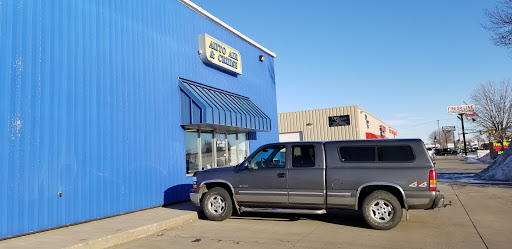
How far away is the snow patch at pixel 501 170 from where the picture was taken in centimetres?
1642

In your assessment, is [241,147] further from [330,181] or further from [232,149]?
[330,181]

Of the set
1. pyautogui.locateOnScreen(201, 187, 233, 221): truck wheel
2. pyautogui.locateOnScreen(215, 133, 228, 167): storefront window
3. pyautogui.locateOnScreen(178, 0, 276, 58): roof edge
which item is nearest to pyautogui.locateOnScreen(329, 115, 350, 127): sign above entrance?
pyautogui.locateOnScreen(178, 0, 276, 58): roof edge

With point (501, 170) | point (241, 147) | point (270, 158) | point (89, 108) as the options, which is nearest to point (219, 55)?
point (241, 147)

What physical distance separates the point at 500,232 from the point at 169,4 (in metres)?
10.6

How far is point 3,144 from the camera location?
623 cm

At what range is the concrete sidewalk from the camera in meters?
5.82

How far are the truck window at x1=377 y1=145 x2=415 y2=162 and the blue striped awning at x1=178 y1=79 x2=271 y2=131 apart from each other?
5093mm

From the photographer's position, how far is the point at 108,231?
655cm

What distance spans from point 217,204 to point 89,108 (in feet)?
12.3

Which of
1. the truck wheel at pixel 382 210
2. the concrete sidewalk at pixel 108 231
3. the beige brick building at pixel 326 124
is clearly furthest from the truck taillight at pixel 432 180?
the beige brick building at pixel 326 124

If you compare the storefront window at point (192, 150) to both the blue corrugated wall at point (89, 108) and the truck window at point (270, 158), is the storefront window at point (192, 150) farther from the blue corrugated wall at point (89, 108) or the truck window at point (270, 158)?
the truck window at point (270, 158)

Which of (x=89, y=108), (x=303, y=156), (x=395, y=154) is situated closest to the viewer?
(x=395, y=154)

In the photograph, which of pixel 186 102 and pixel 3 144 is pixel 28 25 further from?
pixel 186 102

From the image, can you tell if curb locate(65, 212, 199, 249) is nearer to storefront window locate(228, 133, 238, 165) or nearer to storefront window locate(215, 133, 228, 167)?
storefront window locate(215, 133, 228, 167)
